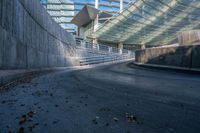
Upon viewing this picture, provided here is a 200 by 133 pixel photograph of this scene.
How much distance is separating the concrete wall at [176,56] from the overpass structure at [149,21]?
87.2 ft

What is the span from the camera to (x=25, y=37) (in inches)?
372

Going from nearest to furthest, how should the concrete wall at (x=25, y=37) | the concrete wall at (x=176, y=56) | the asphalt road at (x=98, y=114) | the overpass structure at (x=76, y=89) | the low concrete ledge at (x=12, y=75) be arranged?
the asphalt road at (x=98, y=114), the overpass structure at (x=76, y=89), the low concrete ledge at (x=12, y=75), the concrete wall at (x=25, y=37), the concrete wall at (x=176, y=56)

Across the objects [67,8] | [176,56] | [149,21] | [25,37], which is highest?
[67,8]

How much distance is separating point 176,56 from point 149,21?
39.1 m

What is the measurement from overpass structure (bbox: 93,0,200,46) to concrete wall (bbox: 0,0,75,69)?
95.6 ft

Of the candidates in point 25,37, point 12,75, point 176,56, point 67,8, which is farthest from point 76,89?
point 67,8

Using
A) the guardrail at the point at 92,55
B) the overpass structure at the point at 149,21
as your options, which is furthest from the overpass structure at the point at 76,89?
the overpass structure at the point at 149,21

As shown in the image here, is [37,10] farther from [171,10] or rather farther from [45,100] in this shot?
[171,10]

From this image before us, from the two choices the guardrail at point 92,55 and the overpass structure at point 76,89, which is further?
the guardrail at point 92,55

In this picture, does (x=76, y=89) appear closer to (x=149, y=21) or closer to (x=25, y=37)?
(x=25, y=37)

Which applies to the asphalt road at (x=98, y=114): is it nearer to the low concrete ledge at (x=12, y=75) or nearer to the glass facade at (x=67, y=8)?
the low concrete ledge at (x=12, y=75)

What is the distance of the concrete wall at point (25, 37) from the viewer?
23.9 ft

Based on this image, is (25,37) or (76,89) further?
(25,37)

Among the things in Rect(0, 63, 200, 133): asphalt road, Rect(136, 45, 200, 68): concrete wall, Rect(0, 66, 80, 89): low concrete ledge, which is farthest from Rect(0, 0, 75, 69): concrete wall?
Rect(136, 45, 200, 68): concrete wall
